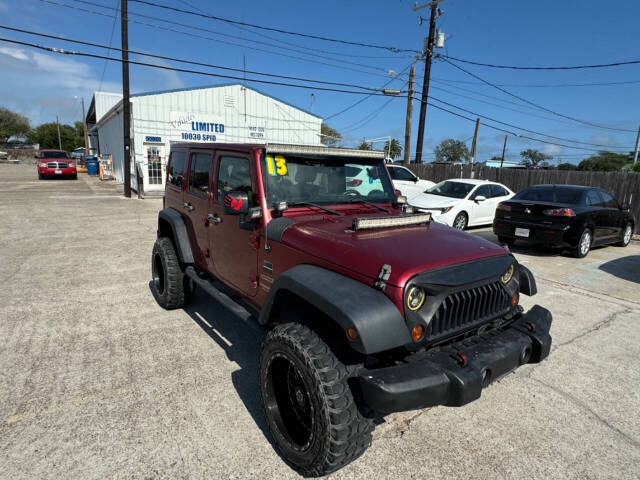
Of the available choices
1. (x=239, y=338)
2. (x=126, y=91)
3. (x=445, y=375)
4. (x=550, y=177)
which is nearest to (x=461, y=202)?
(x=550, y=177)

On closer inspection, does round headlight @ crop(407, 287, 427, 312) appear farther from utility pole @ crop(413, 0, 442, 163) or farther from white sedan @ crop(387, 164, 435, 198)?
utility pole @ crop(413, 0, 442, 163)

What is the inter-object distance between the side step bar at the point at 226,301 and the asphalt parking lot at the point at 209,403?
0.27ft

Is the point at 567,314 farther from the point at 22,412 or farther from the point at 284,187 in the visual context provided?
the point at 22,412

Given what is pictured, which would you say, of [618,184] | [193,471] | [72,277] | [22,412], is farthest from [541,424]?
[618,184]

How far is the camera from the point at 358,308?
1990mm

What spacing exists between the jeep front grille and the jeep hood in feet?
0.69

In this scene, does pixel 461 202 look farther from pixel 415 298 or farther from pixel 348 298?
pixel 348 298

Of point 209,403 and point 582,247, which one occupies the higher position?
point 582,247

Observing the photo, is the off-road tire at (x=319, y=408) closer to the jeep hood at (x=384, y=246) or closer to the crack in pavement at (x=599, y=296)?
the jeep hood at (x=384, y=246)

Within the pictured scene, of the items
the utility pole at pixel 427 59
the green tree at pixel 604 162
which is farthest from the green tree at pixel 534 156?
the utility pole at pixel 427 59

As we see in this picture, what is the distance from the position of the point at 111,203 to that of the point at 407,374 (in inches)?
598

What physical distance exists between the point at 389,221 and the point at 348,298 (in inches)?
37.1

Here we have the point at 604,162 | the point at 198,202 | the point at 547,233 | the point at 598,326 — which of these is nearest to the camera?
the point at 198,202

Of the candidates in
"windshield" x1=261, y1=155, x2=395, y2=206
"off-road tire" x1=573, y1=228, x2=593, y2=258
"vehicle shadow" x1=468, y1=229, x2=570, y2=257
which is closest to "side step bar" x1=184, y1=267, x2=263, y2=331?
"windshield" x1=261, y1=155, x2=395, y2=206
